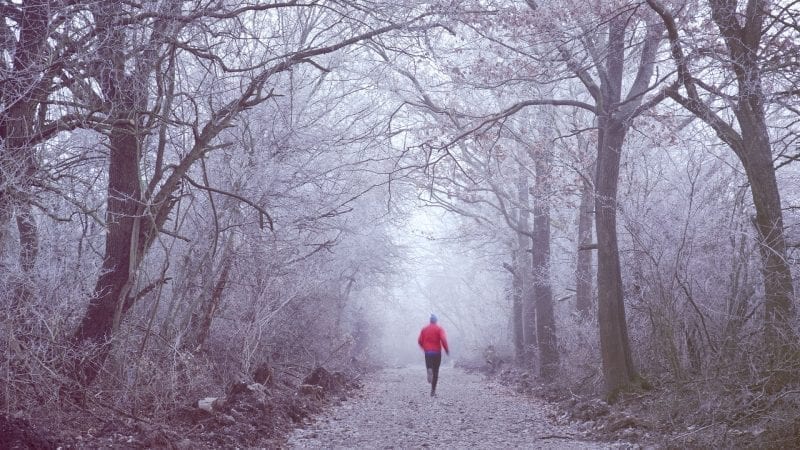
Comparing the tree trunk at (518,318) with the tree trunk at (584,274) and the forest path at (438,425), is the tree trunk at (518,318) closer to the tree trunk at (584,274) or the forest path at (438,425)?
the tree trunk at (584,274)

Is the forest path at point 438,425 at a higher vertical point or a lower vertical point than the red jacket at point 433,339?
lower

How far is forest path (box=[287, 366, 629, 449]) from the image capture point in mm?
9469

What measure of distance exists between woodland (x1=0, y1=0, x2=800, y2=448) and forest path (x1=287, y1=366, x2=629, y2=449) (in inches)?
28.1

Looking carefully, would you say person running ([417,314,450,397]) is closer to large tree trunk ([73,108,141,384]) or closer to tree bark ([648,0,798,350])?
tree bark ([648,0,798,350])

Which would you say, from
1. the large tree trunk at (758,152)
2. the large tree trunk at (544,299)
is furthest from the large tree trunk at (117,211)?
the large tree trunk at (544,299)

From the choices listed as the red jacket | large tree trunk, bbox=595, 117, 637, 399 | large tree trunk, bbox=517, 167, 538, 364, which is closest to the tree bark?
large tree trunk, bbox=595, 117, 637, 399

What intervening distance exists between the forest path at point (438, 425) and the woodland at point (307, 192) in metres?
0.71

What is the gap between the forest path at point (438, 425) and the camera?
31.1 ft

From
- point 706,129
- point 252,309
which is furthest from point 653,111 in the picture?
point 252,309

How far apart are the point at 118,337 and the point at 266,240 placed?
5240 millimetres

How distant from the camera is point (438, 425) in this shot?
1158 cm

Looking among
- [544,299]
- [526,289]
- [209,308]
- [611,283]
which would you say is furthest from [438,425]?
[526,289]

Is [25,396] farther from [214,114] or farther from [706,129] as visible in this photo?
[706,129]

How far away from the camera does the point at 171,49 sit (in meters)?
8.37
